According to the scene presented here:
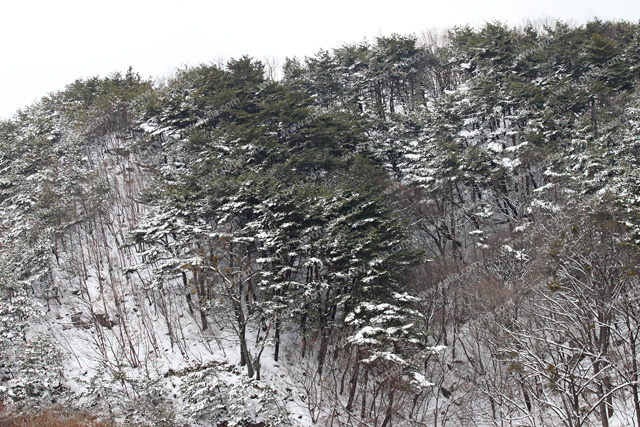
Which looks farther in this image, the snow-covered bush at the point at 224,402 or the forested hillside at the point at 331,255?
the snow-covered bush at the point at 224,402

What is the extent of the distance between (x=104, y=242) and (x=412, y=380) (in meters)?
16.9

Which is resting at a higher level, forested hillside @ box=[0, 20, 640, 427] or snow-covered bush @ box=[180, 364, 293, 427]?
forested hillside @ box=[0, 20, 640, 427]

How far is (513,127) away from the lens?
24.4m

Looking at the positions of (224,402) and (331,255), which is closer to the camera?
(224,402)

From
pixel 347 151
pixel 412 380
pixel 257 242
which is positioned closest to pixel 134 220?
pixel 257 242

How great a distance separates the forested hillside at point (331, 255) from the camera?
12234 millimetres

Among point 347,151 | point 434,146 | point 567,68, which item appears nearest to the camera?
point 434,146

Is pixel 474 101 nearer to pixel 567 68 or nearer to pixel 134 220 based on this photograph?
pixel 567 68

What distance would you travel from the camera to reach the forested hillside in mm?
12234

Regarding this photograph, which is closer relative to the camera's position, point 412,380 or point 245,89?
point 412,380

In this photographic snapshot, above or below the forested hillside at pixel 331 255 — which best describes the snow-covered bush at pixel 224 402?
below

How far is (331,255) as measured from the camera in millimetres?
15492

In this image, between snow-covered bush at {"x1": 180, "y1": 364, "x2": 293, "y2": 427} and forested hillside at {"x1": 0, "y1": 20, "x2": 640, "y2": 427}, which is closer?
forested hillside at {"x1": 0, "y1": 20, "x2": 640, "y2": 427}

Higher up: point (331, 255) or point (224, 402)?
point (331, 255)
